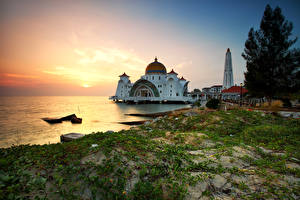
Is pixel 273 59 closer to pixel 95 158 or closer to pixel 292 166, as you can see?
pixel 292 166

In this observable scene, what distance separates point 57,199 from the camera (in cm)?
212

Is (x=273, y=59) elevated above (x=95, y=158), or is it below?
above

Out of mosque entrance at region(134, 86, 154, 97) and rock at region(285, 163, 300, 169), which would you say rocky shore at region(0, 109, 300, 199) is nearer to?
rock at region(285, 163, 300, 169)

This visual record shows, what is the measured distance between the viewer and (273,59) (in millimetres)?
15297

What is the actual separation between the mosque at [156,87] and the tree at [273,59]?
131 ft

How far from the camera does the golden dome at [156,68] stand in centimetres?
6212

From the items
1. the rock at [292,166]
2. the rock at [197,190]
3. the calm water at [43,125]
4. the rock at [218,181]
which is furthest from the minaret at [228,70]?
the rock at [197,190]

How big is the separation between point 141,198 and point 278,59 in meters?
20.0

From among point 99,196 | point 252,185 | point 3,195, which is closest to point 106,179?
point 99,196

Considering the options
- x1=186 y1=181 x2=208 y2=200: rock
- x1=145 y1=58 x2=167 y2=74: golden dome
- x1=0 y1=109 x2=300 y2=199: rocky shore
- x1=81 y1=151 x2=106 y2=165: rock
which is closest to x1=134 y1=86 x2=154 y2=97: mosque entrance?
x1=145 y1=58 x2=167 y2=74: golden dome

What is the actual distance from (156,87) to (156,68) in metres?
9.94

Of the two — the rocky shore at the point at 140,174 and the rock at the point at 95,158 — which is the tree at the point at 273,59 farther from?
the rock at the point at 95,158

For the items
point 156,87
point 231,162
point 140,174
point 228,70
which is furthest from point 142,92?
point 140,174

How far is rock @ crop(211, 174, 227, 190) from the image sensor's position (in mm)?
2711
